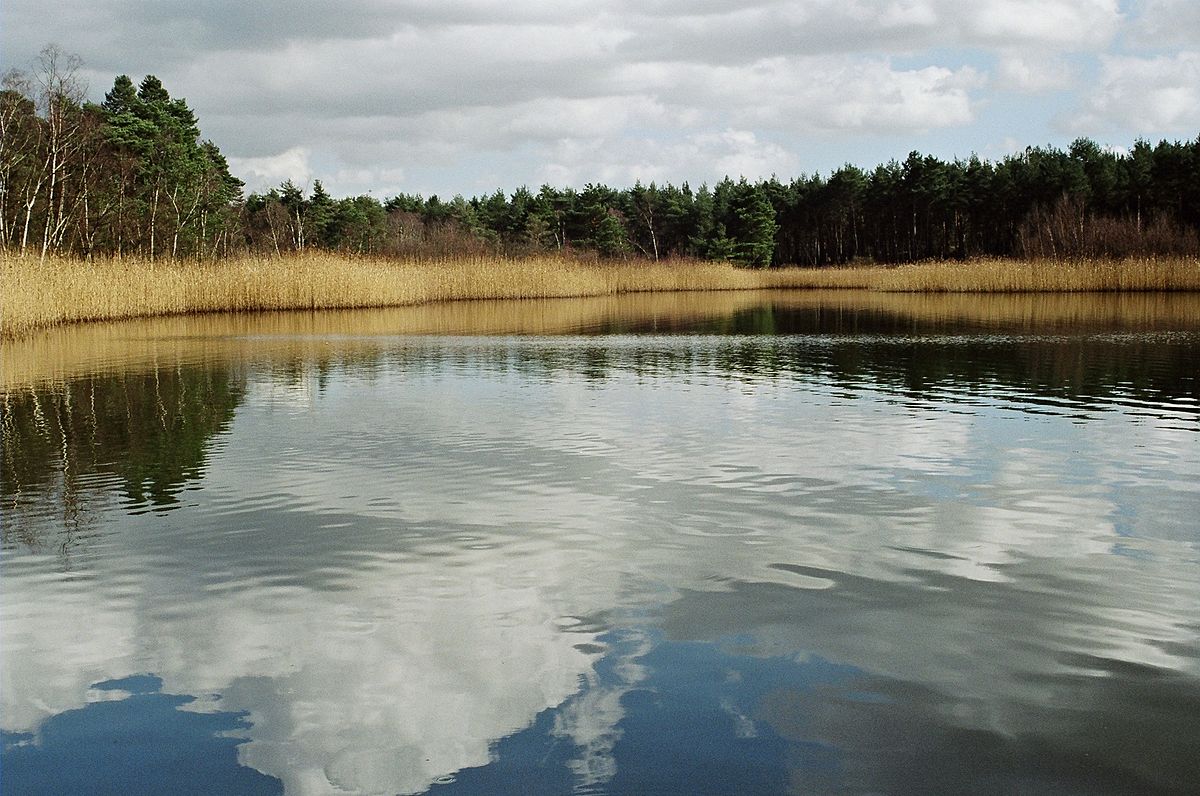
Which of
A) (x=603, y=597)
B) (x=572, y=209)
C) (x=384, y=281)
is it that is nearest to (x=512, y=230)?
(x=572, y=209)

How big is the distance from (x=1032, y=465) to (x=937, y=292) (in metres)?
31.3

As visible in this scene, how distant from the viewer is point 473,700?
3131 mm

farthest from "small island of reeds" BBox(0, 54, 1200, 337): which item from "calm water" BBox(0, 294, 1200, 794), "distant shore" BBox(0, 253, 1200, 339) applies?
"calm water" BBox(0, 294, 1200, 794)

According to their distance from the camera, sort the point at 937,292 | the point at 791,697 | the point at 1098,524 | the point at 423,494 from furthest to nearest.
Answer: the point at 937,292 < the point at 423,494 < the point at 1098,524 < the point at 791,697

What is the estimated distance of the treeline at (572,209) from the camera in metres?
31.6

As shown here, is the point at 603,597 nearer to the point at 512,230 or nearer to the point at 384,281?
the point at 384,281

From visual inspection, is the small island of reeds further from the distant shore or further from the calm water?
the calm water

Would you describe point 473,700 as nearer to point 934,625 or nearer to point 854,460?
point 934,625

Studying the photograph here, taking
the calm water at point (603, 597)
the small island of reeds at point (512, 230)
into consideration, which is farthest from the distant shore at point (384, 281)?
the calm water at point (603, 597)

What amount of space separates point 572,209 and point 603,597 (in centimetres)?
7173

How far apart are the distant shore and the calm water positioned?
1222 centimetres

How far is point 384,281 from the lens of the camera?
2856 cm

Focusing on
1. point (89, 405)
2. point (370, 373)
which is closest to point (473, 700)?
point (89, 405)

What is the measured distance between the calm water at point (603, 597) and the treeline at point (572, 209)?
2042 cm
